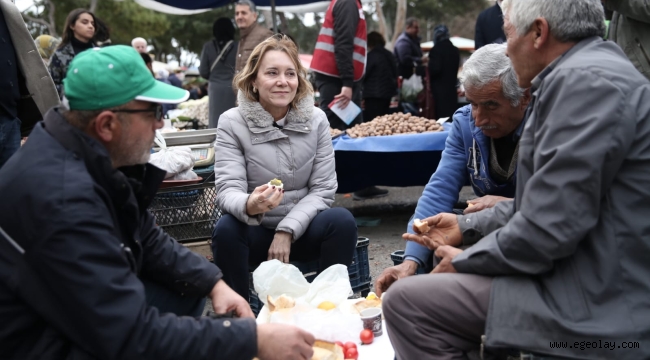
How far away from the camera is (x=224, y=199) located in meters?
3.74

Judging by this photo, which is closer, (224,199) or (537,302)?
(537,302)

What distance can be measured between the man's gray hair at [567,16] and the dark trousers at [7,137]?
3351 millimetres

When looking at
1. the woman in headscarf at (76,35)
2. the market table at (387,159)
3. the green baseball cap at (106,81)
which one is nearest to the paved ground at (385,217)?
the market table at (387,159)

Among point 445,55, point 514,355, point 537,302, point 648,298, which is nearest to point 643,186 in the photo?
point 648,298

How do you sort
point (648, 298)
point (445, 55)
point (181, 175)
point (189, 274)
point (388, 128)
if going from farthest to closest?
1. point (445, 55)
2. point (388, 128)
3. point (181, 175)
4. point (189, 274)
5. point (648, 298)

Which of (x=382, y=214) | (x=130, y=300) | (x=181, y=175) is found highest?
(x=130, y=300)

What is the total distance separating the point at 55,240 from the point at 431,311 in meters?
1.24

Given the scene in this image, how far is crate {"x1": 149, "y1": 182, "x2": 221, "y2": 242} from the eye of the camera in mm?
4750

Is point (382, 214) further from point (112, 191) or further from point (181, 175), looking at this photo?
point (112, 191)

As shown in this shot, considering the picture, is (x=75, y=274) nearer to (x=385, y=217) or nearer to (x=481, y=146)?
(x=481, y=146)

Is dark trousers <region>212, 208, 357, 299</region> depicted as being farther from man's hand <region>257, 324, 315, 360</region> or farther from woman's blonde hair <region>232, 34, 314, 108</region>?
man's hand <region>257, 324, 315, 360</region>

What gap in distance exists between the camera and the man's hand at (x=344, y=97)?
7043 mm

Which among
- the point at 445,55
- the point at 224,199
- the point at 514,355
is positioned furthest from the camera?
the point at 445,55

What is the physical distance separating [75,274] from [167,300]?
2.87 feet
